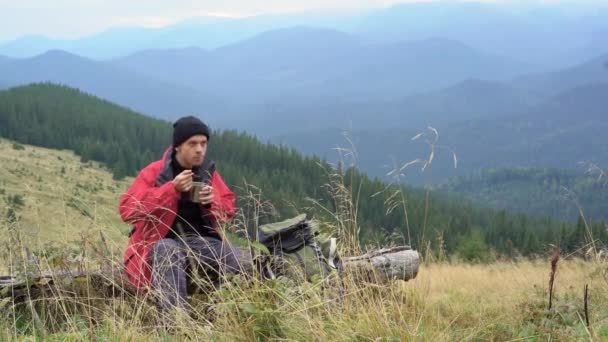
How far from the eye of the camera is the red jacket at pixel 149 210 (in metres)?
3.66

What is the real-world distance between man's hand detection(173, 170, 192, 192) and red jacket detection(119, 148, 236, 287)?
4 cm

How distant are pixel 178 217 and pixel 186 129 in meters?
0.64

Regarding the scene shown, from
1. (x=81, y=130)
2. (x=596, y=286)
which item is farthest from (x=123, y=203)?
(x=81, y=130)

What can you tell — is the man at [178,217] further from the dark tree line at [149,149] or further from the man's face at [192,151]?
the dark tree line at [149,149]

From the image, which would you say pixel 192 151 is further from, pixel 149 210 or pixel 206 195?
pixel 149 210

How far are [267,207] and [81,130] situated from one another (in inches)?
3181

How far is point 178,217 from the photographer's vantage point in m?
4.10

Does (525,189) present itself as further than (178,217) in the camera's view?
Yes

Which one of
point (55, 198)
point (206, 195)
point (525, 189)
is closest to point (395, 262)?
point (206, 195)

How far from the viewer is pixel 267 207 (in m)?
3.29

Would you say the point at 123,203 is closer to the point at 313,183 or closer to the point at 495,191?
the point at 313,183

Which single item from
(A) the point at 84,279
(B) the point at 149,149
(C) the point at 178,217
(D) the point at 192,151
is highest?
(D) the point at 192,151

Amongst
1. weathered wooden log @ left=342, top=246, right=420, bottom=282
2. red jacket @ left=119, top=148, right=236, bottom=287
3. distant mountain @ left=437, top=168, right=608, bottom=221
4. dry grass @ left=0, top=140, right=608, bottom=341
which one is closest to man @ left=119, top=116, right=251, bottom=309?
red jacket @ left=119, top=148, right=236, bottom=287

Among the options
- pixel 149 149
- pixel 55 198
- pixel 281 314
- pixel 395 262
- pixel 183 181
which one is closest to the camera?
pixel 281 314
